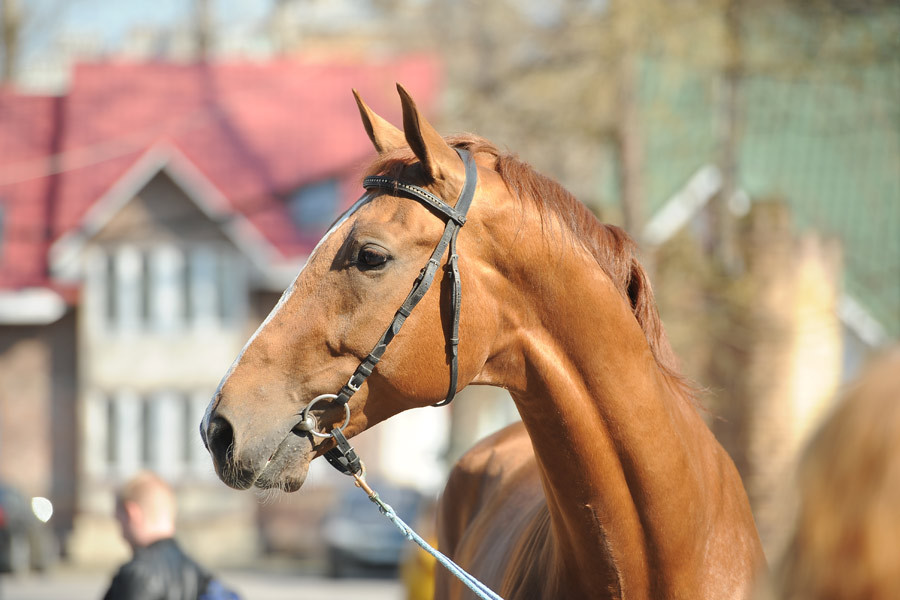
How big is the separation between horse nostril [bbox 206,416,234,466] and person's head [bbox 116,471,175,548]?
2.08 meters

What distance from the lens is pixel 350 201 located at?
12.2m

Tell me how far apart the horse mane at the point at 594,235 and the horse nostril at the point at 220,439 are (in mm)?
819

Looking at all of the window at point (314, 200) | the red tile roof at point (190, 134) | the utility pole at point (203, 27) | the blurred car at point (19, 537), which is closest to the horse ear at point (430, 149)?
the blurred car at point (19, 537)

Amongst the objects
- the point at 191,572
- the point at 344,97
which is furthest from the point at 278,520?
the point at 191,572

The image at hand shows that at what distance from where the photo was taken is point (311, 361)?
2760mm

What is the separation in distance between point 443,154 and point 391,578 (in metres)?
16.8

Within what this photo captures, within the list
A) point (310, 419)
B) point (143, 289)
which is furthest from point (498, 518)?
point (143, 289)

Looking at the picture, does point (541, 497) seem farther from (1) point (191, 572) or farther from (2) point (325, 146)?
(2) point (325, 146)

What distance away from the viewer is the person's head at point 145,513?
459 cm

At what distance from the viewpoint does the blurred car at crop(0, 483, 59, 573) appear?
18.4 m

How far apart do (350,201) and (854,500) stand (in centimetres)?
1107

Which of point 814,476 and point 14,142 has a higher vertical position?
point 14,142

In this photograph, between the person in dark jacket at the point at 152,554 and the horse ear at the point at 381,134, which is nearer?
the horse ear at the point at 381,134

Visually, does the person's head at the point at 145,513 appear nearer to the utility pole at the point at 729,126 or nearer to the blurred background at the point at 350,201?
the blurred background at the point at 350,201
